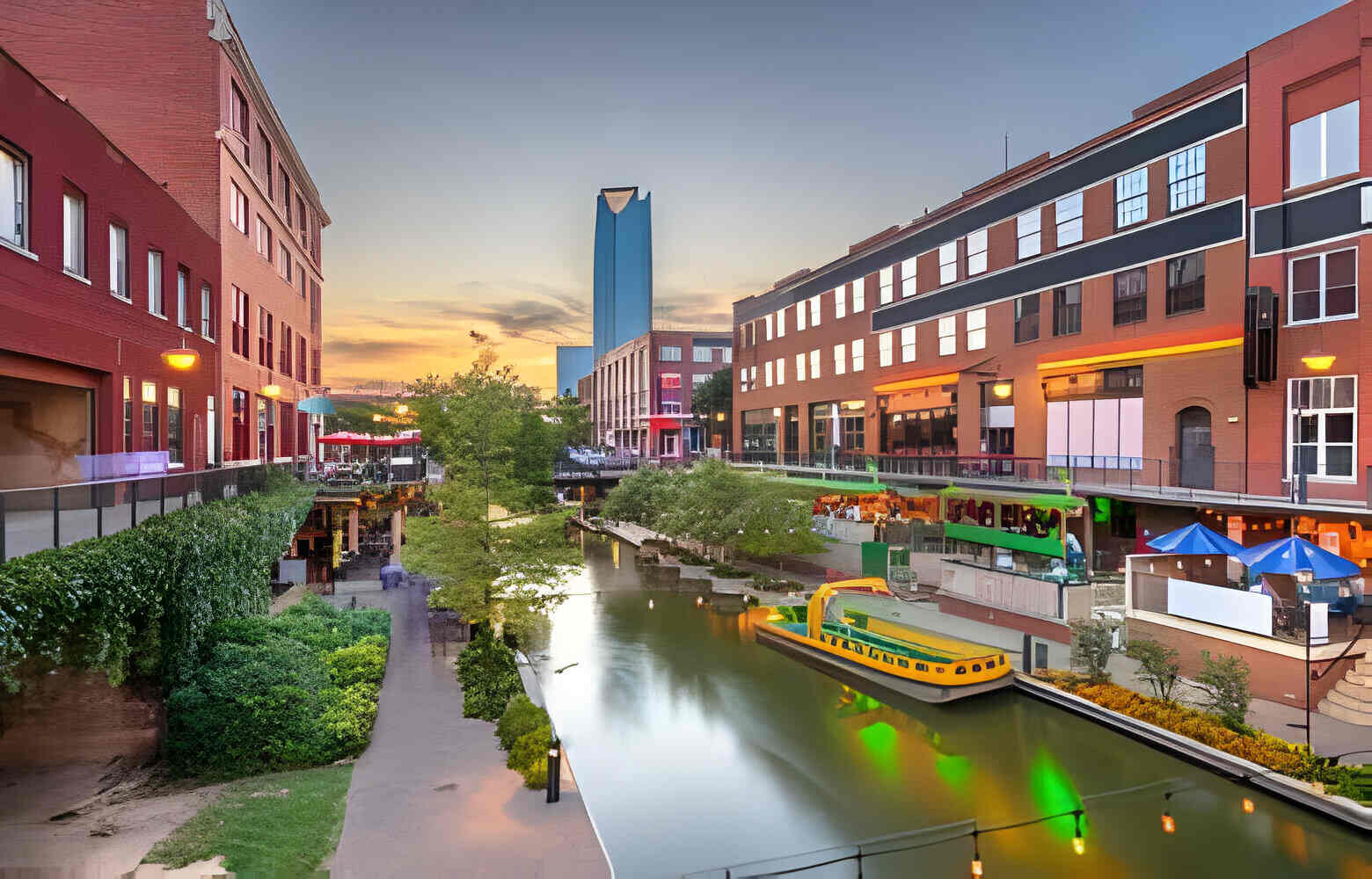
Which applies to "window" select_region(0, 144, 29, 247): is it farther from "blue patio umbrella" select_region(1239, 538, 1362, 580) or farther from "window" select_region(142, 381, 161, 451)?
"blue patio umbrella" select_region(1239, 538, 1362, 580)

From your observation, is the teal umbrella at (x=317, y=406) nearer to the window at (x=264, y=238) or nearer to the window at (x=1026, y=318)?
the window at (x=264, y=238)

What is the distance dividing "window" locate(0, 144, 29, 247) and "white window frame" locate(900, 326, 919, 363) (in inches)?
1598

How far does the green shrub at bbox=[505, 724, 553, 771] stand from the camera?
16.3m

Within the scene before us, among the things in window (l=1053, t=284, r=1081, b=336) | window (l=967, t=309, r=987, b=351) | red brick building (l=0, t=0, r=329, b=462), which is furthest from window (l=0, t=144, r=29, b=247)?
window (l=967, t=309, r=987, b=351)

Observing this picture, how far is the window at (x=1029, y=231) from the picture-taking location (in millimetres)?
37594

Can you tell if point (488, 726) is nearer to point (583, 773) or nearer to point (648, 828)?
point (583, 773)

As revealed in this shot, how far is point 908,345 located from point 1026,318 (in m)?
9.63

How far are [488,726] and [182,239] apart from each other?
17000 mm

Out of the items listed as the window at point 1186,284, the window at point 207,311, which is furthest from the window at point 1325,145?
the window at point 207,311

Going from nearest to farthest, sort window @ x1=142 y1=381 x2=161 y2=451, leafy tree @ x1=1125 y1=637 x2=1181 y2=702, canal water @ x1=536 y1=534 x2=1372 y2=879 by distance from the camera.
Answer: canal water @ x1=536 y1=534 x2=1372 y2=879 < leafy tree @ x1=1125 y1=637 x2=1181 y2=702 < window @ x1=142 y1=381 x2=161 y2=451

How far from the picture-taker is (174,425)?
77.0 feet

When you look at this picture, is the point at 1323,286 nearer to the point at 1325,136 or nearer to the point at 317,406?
the point at 1325,136

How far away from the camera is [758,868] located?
1498 cm

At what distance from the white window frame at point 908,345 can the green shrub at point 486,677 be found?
30766mm
